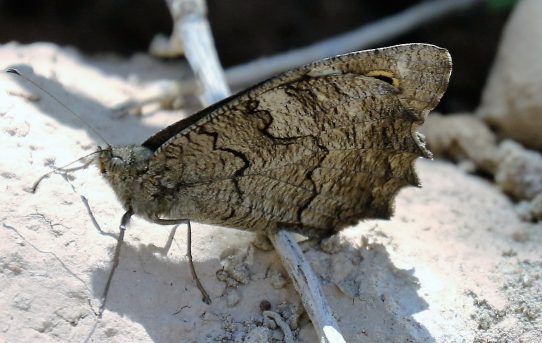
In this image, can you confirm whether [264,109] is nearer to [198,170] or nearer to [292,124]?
[292,124]

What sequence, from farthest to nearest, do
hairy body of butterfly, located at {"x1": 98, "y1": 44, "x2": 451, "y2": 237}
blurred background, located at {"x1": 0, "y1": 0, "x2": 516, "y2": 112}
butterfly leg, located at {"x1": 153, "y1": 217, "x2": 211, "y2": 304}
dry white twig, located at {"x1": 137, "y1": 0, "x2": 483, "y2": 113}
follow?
blurred background, located at {"x1": 0, "y1": 0, "x2": 516, "y2": 112}, dry white twig, located at {"x1": 137, "y1": 0, "x2": 483, "y2": 113}, butterfly leg, located at {"x1": 153, "y1": 217, "x2": 211, "y2": 304}, hairy body of butterfly, located at {"x1": 98, "y1": 44, "x2": 451, "y2": 237}

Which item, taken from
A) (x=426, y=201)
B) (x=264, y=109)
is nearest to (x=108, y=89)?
(x=264, y=109)

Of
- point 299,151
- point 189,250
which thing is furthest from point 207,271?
point 299,151

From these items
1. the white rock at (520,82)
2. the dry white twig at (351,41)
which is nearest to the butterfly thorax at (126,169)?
the dry white twig at (351,41)

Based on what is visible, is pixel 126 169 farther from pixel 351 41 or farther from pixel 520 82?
pixel 520 82

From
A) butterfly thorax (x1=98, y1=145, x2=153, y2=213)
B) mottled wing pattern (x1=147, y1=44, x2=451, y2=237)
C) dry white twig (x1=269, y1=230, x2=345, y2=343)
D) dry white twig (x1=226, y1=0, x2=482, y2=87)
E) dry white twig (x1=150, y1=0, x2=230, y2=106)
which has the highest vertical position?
dry white twig (x1=226, y1=0, x2=482, y2=87)

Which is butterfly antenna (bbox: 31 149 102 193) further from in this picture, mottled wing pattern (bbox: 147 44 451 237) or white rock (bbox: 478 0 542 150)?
white rock (bbox: 478 0 542 150)

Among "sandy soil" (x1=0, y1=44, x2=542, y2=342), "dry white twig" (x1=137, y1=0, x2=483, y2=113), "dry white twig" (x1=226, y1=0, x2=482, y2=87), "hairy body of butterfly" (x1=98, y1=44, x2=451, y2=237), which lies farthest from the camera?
"dry white twig" (x1=226, y1=0, x2=482, y2=87)

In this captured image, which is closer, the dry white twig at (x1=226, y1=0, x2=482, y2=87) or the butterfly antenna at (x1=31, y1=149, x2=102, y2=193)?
the butterfly antenna at (x1=31, y1=149, x2=102, y2=193)

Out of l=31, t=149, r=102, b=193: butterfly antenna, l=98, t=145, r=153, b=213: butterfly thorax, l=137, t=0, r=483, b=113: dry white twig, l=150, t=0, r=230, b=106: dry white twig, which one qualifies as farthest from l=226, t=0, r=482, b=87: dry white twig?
l=98, t=145, r=153, b=213: butterfly thorax
